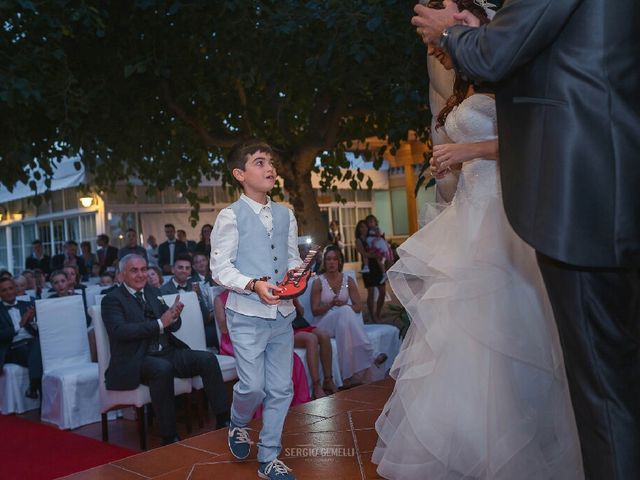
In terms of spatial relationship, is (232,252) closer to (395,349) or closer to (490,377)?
(490,377)

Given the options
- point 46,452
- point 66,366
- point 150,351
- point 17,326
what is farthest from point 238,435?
point 17,326

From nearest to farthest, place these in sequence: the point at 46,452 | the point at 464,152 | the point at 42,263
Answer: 1. the point at 464,152
2. the point at 46,452
3. the point at 42,263

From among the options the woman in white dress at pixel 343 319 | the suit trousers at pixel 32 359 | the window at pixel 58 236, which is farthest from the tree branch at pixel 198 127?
the window at pixel 58 236

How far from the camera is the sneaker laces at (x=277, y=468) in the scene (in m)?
2.98

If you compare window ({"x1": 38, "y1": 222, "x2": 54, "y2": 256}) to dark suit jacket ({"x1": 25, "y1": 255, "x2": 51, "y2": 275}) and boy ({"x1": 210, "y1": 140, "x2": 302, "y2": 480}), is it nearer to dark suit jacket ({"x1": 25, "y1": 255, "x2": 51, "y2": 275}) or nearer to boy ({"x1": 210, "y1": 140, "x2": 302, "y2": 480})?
dark suit jacket ({"x1": 25, "y1": 255, "x2": 51, "y2": 275})

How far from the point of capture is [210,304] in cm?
636

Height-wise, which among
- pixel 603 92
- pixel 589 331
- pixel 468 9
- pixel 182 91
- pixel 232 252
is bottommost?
pixel 589 331

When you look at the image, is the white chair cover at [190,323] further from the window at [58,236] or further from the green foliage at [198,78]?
the window at [58,236]

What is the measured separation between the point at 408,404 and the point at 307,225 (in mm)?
6087

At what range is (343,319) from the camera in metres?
6.12

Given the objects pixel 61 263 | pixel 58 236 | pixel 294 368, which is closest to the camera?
pixel 294 368

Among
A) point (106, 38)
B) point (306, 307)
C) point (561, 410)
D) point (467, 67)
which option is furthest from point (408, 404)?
point (106, 38)

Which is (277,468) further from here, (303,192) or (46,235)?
(46,235)

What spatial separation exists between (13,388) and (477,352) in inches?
199
